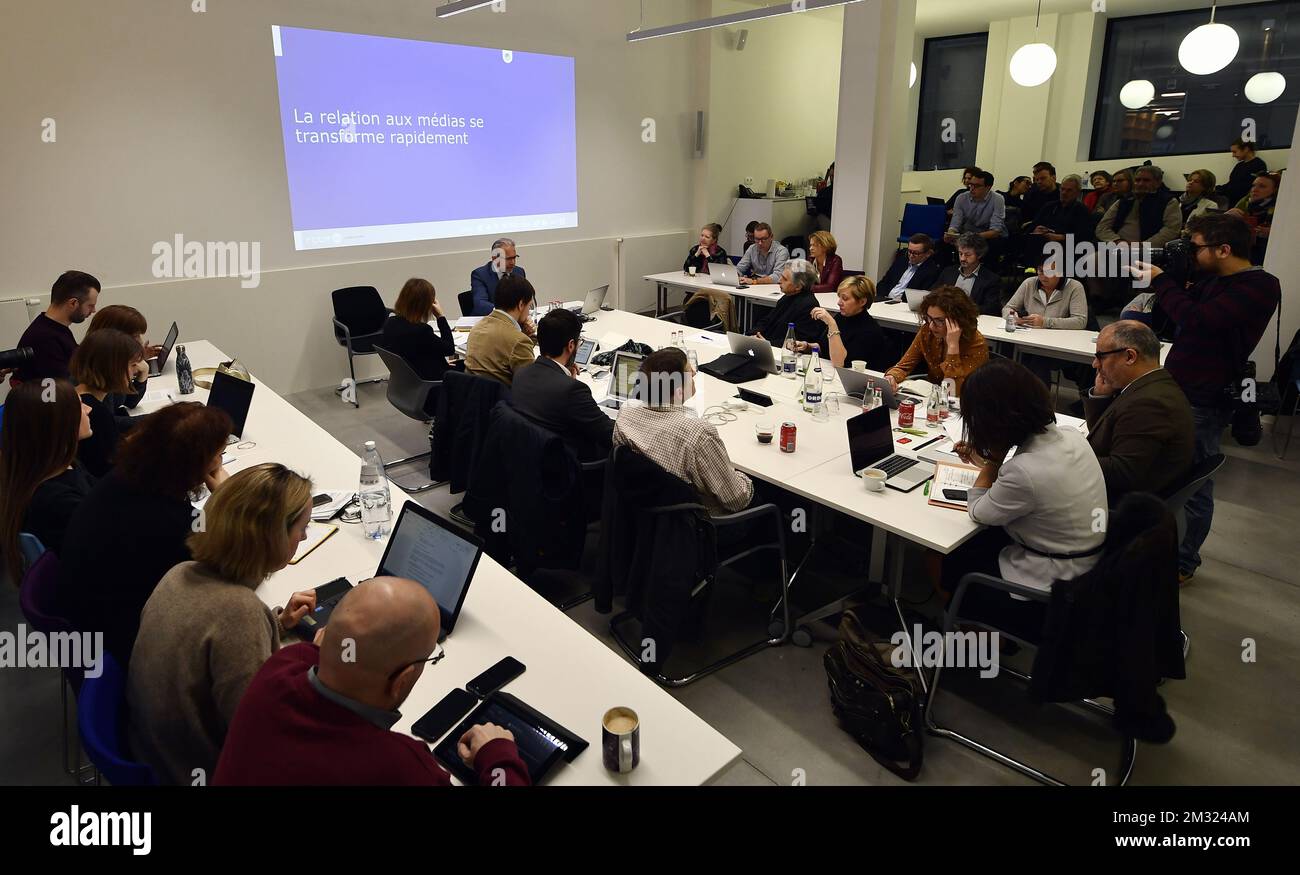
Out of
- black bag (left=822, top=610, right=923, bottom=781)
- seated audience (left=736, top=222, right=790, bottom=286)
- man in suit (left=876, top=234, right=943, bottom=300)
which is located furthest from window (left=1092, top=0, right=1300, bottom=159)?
black bag (left=822, top=610, right=923, bottom=781)

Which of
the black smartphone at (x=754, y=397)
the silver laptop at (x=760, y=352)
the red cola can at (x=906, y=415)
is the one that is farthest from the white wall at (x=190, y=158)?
the red cola can at (x=906, y=415)

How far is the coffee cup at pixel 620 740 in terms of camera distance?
1.69 metres

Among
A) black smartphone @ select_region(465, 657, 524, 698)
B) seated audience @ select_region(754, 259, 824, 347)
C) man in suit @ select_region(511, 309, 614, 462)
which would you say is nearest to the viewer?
black smartphone @ select_region(465, 657, 524, 698)

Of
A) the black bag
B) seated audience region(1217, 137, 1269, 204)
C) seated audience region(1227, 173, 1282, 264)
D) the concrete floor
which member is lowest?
the concrete floor

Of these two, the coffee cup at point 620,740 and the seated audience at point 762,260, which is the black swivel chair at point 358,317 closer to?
the seated audience at point 762,260

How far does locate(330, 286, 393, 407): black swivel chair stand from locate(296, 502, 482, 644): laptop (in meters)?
4.53

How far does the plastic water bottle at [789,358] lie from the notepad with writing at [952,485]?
5.06 feet

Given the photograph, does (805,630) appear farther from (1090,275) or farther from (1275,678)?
(1090,275)

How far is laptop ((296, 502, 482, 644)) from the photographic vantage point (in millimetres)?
2217

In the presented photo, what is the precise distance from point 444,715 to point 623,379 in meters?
2.66

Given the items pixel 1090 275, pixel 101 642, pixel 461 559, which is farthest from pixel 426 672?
pixel 1090 275

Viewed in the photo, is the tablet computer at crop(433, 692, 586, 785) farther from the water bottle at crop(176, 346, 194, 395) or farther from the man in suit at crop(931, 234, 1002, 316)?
the man in suit at crop(931, 234, 1002, 316)

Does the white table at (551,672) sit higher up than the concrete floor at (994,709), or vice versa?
the white table at (551,672)
